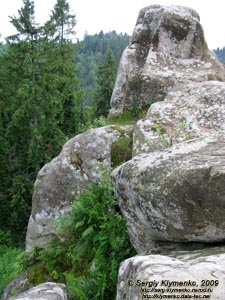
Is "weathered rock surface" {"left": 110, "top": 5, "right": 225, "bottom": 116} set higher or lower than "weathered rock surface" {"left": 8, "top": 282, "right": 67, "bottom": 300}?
higher

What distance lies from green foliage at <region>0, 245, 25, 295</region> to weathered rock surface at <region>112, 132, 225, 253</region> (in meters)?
4.95

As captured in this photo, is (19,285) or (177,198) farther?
(19,285)

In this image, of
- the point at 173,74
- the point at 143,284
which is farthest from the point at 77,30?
the point at 143,284

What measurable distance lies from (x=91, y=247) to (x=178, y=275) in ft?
13.7

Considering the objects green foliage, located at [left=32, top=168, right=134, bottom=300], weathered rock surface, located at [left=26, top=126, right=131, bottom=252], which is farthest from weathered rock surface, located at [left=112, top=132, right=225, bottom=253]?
weathered rock surface, located at [left=26, top=126, right=131, bottom=252]

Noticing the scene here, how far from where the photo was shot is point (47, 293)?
664cm

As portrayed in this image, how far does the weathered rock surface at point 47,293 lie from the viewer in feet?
20.9

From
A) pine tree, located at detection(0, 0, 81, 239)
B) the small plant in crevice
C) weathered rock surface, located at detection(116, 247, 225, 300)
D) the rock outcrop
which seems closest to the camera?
weathered rock surface, located at detection(116, 247, 225, 300)

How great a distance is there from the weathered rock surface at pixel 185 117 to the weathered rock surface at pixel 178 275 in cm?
379

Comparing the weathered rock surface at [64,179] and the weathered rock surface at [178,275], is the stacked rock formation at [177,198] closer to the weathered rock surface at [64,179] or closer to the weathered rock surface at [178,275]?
the weathered rock surface at [178,275]

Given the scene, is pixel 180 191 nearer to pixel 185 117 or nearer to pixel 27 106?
pixel 185 117

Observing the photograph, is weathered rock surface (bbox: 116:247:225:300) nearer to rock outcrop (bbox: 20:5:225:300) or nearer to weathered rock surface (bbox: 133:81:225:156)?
rock outcrop (bbox: 20:5:225:300)

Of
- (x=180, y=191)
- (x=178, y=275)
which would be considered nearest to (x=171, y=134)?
(x=180, y=191)

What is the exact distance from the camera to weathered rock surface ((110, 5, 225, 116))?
1168 centimetres
